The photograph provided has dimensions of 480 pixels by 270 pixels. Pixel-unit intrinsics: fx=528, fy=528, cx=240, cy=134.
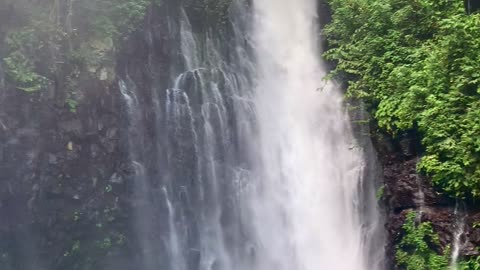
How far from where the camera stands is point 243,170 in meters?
12.9

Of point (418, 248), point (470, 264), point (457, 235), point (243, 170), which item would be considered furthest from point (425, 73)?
point (243, 170)

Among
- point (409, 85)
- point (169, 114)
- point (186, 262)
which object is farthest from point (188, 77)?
point (409, 85)

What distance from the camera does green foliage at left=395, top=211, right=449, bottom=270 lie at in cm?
948

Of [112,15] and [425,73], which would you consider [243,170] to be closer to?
[112,15]

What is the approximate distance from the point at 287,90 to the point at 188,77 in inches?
126

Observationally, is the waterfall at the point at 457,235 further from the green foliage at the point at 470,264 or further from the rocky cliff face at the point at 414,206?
the green foliage at the point at 470,264

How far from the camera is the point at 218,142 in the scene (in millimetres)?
12586

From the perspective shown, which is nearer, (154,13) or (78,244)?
(78,244)

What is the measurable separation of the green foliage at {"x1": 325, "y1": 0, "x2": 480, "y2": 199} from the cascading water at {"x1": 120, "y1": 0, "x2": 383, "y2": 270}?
1804mm

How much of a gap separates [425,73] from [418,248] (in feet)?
10.8

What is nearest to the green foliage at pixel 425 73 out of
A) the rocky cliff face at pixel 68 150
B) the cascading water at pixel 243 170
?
the cascading water at pixel 243 170

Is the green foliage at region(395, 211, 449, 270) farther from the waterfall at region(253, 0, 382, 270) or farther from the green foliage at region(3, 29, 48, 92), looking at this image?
the green foliage at region(3, 29, 48, 92)

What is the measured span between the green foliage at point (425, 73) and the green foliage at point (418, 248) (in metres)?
0.86

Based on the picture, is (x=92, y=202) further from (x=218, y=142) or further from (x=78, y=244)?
(x=218, y=142)
